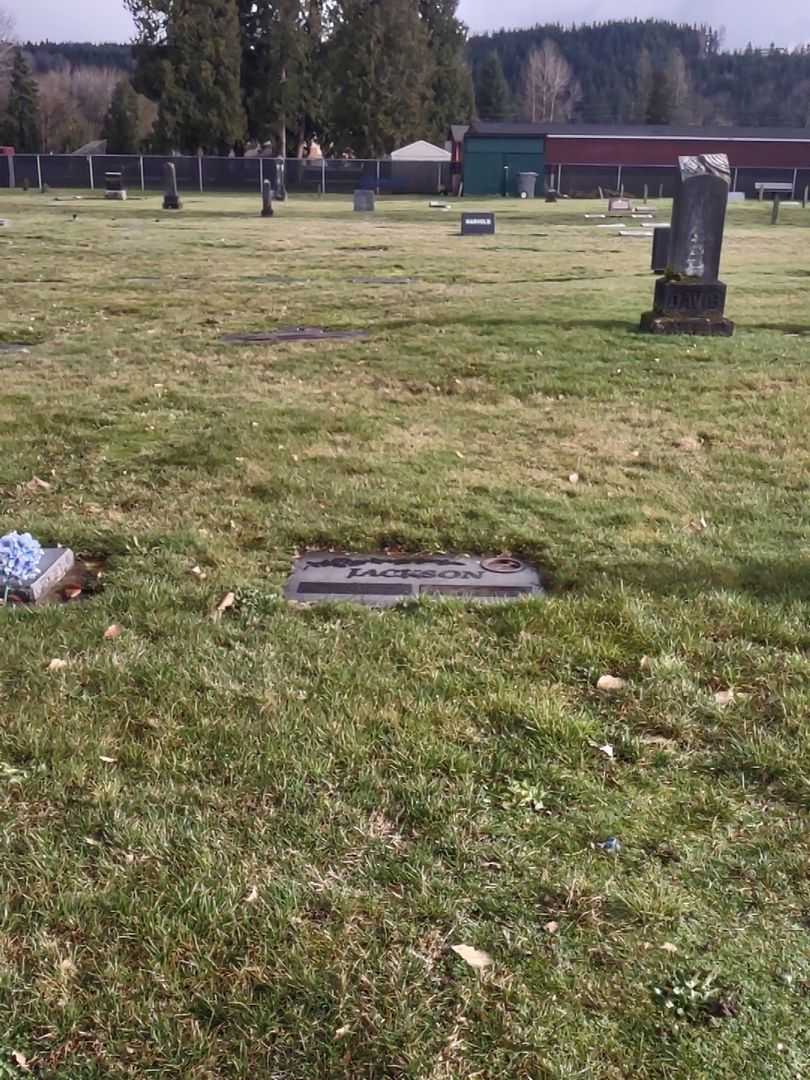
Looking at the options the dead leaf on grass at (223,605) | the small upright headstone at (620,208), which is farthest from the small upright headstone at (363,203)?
the dead leaf on grass at (223,605)

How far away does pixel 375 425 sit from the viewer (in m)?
6.79

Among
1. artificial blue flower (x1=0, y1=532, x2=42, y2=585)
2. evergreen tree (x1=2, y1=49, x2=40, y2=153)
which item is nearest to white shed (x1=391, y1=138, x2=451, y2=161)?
evergreen tree (x1=2, y1=49, x2=40, y2=153)

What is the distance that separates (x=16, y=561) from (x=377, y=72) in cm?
6201

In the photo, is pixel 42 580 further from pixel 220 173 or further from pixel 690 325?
pixel 220 173

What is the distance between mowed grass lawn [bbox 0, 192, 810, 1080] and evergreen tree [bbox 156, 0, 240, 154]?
5810 centimetres

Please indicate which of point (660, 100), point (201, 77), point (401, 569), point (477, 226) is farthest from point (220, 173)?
point (660, 100)

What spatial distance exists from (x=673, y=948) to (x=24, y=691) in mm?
2225

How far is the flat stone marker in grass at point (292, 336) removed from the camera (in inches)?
397

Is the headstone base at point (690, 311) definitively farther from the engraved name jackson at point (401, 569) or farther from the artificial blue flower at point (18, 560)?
the artificial blue flower at point (18, 560)

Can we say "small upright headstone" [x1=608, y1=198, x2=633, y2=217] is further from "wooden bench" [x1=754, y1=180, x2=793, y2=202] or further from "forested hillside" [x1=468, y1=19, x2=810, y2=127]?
"forested hillside" [x1=468, y1=19, x2=810, y2=127]

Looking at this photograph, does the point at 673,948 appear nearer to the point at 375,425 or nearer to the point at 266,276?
the point at 375,425

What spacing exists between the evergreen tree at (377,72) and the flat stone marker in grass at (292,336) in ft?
176

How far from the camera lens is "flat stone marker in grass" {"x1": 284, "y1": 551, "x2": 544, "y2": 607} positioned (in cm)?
410

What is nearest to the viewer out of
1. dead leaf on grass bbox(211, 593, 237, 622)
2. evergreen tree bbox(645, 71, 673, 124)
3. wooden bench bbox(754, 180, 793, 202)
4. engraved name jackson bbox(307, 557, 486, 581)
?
dead leaf on grass bbox(211, 593, 237, 622)
